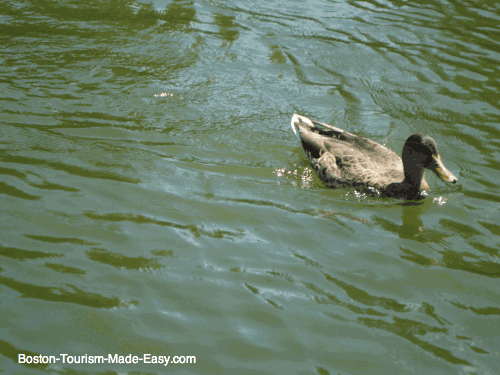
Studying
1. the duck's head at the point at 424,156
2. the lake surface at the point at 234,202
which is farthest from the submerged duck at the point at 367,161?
the lake surface at the point at 234,202

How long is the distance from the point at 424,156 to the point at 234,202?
2453mm

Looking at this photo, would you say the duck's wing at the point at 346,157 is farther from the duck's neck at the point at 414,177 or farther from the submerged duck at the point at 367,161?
the duck's neck at the point at 414,177

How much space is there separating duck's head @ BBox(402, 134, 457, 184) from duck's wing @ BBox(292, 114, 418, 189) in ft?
1.07

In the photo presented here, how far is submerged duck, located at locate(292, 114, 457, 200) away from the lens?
6.18m

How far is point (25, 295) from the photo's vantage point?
14.0 ft

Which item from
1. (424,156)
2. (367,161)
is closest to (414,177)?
(424,156)

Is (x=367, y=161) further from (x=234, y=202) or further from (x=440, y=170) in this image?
(x=234, y=202)

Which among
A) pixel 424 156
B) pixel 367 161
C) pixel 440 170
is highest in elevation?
pixel 424 156

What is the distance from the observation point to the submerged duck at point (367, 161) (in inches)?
243

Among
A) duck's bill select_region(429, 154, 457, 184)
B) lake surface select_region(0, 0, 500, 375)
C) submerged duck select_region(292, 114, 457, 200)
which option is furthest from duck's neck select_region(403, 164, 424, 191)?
lake surface select_region(0, 0, 500, 375)

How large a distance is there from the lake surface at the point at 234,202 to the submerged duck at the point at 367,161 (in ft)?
0.66

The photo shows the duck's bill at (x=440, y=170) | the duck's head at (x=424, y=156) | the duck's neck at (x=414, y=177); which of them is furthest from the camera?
the duck's neck at (x=414, y=177)

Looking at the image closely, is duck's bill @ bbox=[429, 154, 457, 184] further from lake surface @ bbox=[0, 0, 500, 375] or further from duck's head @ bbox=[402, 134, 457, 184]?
lake surface @ bbox=[0, 0, 500, 375]

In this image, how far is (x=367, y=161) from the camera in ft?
22.1
